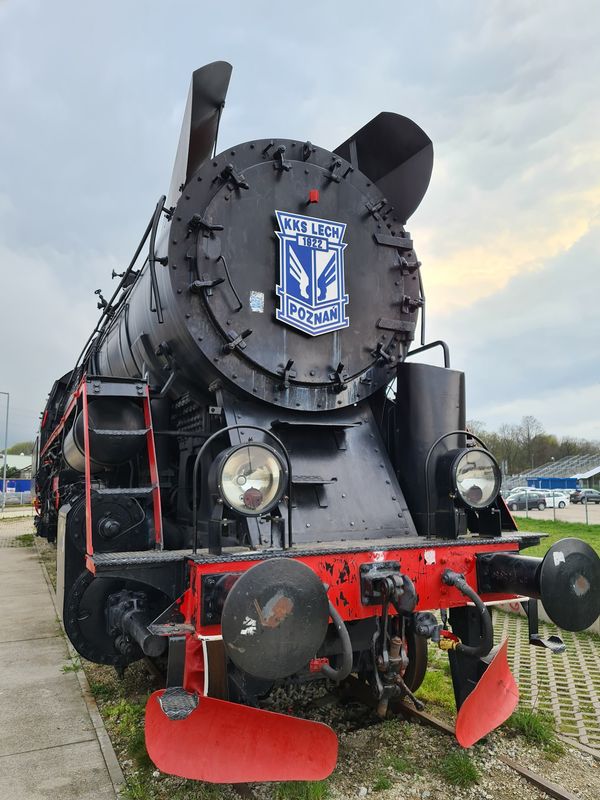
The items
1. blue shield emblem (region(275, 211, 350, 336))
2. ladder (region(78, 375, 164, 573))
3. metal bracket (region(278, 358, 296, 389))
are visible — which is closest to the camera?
ladder (region(78, 375, 164, 573))

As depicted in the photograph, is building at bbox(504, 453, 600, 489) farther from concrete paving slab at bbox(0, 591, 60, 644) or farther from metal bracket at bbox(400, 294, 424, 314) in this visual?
metal bracket at bbox(400, 294, 424, 314)

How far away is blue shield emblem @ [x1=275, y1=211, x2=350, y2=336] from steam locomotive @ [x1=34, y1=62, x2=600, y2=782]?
0.01 m

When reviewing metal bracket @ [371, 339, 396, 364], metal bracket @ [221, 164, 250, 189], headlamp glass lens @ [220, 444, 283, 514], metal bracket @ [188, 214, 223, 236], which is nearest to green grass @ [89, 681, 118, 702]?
headlamp glass lens @ [220, 444, 283, 514]

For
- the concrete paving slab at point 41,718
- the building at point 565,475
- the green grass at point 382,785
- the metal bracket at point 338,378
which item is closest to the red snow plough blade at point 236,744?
the green grass at point 382,785

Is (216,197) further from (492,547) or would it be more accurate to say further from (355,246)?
(492,547)

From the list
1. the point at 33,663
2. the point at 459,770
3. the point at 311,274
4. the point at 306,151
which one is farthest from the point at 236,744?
the point at 306,151

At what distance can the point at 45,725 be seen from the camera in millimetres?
3859

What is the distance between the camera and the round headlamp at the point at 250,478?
9.50 feet

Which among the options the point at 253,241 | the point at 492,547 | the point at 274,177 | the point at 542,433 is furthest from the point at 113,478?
the point at 542,433

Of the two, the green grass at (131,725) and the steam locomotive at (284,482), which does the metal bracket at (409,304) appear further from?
the green grass at (131,725)

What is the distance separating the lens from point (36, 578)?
32.4 feet

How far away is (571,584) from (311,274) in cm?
237

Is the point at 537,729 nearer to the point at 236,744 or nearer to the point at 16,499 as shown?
the point at 236,744

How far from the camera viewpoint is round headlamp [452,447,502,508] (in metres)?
3.51
